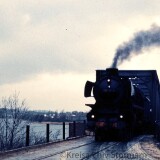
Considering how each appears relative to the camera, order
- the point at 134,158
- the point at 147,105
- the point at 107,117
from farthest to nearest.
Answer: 1. the point at 147,105
2. the point at 107,117
3. the point at 134,158

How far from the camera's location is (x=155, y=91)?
30656 mm

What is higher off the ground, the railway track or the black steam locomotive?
the black steam locomotive

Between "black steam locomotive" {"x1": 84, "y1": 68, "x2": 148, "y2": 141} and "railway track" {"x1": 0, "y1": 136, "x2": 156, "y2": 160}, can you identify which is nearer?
"railway track" {"x1": 0, "y1": 136, "x2": 156, "y2": 160}

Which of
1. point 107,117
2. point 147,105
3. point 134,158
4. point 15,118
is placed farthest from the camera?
point 15,118

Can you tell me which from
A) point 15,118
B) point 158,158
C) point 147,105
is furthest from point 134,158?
point 15,118

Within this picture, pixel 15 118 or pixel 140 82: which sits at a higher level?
pixel 140 82

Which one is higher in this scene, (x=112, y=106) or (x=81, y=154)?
(x=112, y=106)

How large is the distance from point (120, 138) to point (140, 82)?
10283 mm

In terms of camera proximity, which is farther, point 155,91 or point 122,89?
point 155,91

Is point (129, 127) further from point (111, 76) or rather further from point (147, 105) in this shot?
point (147, 105)

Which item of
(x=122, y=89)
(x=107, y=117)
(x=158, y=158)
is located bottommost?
(x=158, y=158)

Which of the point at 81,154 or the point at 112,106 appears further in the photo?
the point at 112,106

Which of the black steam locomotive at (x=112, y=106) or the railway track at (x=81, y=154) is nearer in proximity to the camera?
the railway track at (x=81, y=154)

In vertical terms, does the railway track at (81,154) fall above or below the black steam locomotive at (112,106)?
below
